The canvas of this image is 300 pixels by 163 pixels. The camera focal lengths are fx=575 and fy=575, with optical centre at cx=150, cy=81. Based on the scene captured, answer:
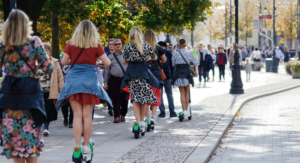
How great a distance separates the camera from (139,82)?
9.42 metres

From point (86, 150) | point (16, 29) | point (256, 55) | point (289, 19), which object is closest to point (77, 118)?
point (86, 150)

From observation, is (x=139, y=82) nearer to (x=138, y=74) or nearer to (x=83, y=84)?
(x=138, y=74)

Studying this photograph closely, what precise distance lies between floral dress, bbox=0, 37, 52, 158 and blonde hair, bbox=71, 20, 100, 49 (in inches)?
61.5

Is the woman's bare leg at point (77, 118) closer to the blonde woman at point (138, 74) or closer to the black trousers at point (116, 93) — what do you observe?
the blonde woman at point (138, 74)

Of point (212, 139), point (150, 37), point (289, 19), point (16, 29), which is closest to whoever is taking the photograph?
point (16, 29)

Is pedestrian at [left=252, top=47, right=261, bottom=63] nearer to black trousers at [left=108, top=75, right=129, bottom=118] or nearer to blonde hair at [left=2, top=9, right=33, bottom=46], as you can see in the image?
black trousers at [left=108, top=75, right=129, bottom=118]

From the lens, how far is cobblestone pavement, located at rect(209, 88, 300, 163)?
7.76 metres

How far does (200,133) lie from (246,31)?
219 feet

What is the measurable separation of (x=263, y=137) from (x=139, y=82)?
2297 mm

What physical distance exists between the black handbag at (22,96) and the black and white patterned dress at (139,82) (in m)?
4.01

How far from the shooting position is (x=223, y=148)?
8609mm

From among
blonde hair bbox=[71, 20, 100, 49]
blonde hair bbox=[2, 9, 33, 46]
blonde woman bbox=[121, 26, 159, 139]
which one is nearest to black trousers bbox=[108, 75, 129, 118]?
blonde woman bbox=[121, 26, 159, 139]

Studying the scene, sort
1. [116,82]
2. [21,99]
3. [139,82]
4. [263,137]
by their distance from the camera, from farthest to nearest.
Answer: [116,82]
[263,137]
[139,82]
[21,99]

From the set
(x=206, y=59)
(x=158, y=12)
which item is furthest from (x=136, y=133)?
(x=206, y=59)
